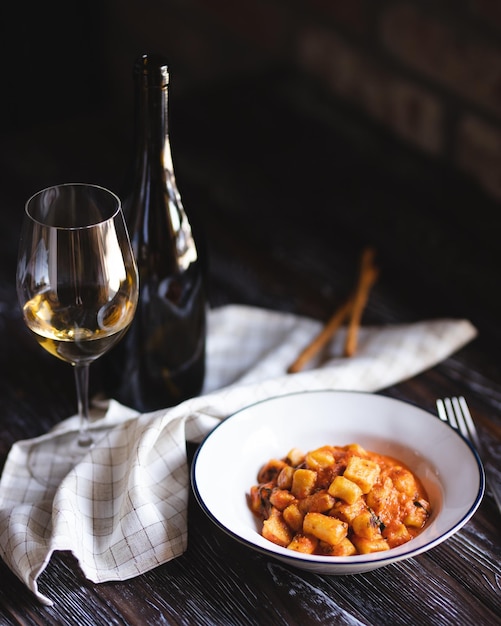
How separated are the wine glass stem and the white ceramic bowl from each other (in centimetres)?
16

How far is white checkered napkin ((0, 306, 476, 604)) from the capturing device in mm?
859

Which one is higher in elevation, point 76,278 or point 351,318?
Answer: point 76,278

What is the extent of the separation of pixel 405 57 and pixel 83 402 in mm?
1252

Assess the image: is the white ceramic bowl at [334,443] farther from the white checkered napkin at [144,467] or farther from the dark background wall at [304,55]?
the dark background wall at [304,55]

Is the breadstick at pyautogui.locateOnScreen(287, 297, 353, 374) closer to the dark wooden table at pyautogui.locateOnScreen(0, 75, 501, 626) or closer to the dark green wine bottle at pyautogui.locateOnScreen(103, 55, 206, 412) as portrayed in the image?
the dark wooden table at pyautogui.locateOnScreen(0, 75, 501, 626)

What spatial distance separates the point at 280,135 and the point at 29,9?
1.69 meters

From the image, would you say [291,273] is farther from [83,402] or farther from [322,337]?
[83,402]

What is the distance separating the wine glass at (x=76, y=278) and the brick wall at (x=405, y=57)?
Answer: 106 cm

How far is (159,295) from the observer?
1031mm

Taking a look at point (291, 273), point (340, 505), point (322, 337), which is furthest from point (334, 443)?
point (291, 273)

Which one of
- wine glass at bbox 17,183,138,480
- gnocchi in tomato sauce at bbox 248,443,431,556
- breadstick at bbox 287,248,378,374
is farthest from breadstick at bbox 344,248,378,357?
wine glass at bbox 17,183,138,480

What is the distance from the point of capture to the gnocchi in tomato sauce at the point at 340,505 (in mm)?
811

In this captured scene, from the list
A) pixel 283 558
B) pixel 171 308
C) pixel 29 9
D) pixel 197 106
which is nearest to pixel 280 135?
pixel 197 106

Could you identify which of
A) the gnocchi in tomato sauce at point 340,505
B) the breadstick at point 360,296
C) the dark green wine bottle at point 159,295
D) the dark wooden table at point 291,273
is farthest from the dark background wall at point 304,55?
the gnocchi in tomato sauce at point 340,505
